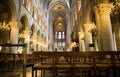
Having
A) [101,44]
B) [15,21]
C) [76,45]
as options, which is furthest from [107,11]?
[76,45]

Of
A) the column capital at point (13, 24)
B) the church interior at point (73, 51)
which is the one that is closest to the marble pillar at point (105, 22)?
the church interior at point (73, 51)

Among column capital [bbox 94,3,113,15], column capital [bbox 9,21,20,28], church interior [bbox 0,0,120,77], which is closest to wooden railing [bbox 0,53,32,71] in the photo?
church interior [bbox 0,0,120,77]

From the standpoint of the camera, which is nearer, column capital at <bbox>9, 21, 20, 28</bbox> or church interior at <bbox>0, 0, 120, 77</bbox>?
church interior at <bbox>0, 0, 120, 77</bbox>

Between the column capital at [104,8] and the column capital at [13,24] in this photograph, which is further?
the column capital at [13,24]

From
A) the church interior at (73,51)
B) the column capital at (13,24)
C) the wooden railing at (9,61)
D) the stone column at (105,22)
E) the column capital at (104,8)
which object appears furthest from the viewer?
the column capital at (13,24)

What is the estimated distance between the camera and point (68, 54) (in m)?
6.67

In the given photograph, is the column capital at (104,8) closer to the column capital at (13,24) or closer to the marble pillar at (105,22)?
the marble pillar at (105,22)

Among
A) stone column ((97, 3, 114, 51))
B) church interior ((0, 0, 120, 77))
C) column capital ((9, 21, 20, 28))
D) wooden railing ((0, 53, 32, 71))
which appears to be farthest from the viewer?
column capital ((9, 21, 20, 28))

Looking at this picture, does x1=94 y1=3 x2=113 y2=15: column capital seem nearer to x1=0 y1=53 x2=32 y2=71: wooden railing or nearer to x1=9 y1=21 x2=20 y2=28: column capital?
x1=0 y1=53 x2=32 y2=71: wooden railing

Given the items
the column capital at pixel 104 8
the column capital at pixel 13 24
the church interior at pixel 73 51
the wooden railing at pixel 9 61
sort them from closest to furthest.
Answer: the church interior at pixel 73 51
the column capital at pixel 104 8
the wooden railing at pixel 9 61
the column capital at pixel 13 24

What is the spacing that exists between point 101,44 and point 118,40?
945 cm

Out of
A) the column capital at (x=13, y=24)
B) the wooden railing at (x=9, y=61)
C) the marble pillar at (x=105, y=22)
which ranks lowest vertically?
the wooden railing at (x=9, y=61)

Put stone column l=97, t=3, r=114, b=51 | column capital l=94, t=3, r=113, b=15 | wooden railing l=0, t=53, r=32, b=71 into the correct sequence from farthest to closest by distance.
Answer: wooden railing l=0, t=53, r=32, b=71 → column capital l=94, t=3, r=113, b=15 → stone column l=97, t=3, r=114, b=51

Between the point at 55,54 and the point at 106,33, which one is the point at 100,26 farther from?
the point at 55,54
